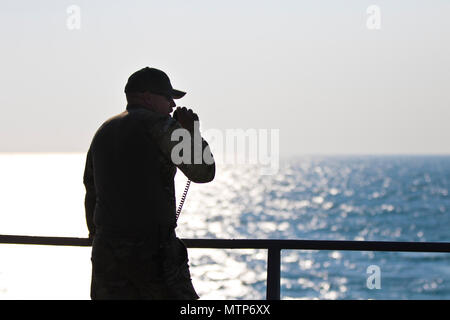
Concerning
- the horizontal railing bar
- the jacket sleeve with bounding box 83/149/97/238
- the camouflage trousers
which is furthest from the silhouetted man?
the horizontal railing bar

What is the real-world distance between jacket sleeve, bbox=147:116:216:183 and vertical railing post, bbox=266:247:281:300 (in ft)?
3.17

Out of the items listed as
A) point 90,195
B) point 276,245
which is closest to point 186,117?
point 90,195

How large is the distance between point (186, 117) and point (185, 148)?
0.66 ft

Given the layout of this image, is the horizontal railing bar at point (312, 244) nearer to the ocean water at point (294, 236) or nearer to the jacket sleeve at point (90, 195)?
the jacket sleeve at point (90, 195)

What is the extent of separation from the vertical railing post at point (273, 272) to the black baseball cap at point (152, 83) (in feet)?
3.84

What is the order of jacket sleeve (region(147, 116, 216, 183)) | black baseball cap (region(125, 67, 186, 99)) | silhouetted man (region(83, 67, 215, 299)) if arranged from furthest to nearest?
black baseball cap (region(125, 67, 186, 99))
silhouetted man (region(83, 67, 215, 299))
jacket sleeve (region(147, 116, 216, 183))

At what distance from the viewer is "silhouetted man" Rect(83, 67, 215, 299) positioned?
4.06 m

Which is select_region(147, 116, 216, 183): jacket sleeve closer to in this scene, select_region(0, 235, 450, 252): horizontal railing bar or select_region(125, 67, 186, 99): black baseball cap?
select_region(125, 67, 186, 99): black baseball cap

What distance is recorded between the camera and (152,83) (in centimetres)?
428

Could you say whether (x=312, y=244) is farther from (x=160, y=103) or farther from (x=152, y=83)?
(x=152, y=83)

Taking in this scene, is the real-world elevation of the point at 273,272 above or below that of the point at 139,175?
below

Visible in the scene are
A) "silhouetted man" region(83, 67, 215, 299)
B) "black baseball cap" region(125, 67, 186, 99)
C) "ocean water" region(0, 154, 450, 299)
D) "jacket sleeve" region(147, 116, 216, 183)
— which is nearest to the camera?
"jacket sleeve" region(147, 116, 216, 183)

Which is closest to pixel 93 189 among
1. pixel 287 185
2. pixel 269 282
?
pixel 269 282

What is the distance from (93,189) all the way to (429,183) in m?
137
